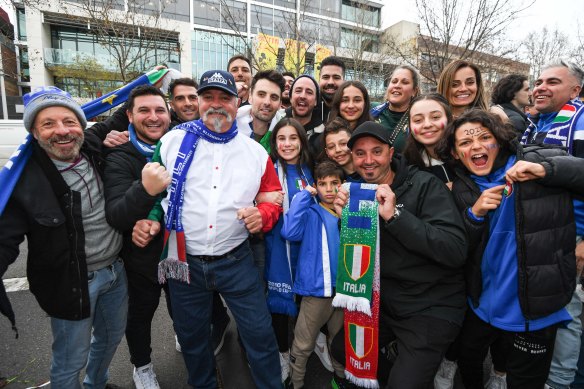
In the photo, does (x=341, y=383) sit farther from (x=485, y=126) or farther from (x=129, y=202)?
(x=485, y=126)

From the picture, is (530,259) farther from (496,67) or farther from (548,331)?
(496,67)

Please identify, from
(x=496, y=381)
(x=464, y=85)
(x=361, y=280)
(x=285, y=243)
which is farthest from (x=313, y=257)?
(x=464, y=85)

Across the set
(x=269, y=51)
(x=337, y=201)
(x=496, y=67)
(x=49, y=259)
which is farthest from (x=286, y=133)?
(x=496, y=67)

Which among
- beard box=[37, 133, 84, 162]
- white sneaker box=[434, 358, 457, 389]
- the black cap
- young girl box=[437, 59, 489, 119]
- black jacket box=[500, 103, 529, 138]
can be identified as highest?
young girl box=[437, 59, 489, 119]

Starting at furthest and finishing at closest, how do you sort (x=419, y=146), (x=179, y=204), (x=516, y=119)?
(x=516, y=119) < (x=419, y=146) < (x=179, y=204)

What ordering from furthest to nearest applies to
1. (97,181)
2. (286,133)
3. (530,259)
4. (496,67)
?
(496,67)
(286,133)
(97,181)
(530,259)

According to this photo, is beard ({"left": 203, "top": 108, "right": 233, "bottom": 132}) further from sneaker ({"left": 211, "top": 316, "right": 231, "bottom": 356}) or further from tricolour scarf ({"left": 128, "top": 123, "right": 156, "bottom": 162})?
sneaker ({"left": 211, "top": 316, "right": 231, "bottom": 356})

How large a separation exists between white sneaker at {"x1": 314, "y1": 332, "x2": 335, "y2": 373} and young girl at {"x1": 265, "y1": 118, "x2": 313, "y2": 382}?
1.11ft

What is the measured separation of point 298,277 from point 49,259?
1.78 metres

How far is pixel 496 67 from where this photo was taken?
11.8m

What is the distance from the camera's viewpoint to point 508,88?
4055 mm

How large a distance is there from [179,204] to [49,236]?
2.62 feet

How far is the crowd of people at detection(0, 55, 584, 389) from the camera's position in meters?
1.97

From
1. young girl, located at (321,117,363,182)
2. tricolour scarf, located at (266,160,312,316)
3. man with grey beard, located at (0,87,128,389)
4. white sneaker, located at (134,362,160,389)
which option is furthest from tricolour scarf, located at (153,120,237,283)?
young girl, located at (321,117,363,182)
